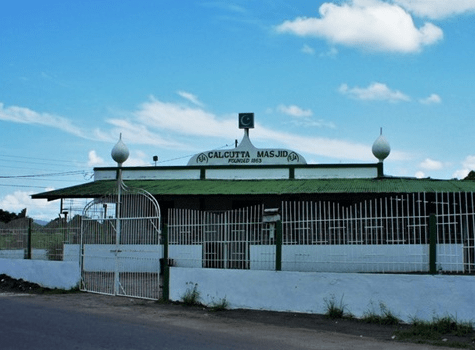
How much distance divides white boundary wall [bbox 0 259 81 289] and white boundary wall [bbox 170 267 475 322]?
13.1ft

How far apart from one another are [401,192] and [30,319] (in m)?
12.7

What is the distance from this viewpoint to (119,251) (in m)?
14.5

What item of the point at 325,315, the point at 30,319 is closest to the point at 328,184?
the point at 325,315

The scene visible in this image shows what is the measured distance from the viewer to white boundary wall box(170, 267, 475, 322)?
1001 centimetres

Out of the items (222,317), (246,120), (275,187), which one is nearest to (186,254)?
(222,317)

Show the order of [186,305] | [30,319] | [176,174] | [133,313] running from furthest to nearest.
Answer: [176,174]
[186,305]
[133,313]
[30,319]

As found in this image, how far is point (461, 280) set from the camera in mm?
9914

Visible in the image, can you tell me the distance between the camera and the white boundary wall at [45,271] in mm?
16250

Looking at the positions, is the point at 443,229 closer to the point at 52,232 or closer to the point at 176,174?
the point at 52,232

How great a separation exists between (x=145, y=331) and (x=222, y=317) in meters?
2.42

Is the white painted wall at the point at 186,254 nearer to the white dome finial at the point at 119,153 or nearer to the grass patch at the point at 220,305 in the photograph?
the grass patch at the point at 220,305

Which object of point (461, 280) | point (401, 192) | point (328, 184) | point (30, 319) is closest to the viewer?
point (461, 280)

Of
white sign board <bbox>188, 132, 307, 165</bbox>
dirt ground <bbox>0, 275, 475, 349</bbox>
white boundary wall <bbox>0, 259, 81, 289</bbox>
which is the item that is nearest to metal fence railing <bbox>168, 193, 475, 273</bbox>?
dirt ground <bbox>0, 275, 475, 349</bbox>

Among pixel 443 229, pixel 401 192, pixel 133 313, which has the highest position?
pixel 401 192
